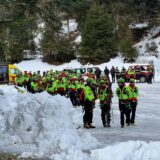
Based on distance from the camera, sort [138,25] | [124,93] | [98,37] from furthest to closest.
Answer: [138,25] < [98,37] < [124,93]

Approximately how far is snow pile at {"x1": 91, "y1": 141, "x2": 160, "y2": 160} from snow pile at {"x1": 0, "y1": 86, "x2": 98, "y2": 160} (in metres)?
0.38

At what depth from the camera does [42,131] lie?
13047 mm

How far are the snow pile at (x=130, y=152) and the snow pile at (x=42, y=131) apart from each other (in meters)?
0.38

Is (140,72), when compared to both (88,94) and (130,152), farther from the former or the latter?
(130,152)

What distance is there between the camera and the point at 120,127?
1748 cm

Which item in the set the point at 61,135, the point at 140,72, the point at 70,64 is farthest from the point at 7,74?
the point at 61,135

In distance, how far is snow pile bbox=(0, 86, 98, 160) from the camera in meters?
11.7

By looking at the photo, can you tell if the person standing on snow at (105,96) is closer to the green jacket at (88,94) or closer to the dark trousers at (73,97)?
the green jacket at (88,94)

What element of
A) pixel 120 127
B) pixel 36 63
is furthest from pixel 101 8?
pixel 120 127

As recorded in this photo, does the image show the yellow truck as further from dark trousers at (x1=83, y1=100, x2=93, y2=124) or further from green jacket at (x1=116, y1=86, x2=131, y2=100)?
green jacket at (x1=116, y1=86, x2=131, y2=100)

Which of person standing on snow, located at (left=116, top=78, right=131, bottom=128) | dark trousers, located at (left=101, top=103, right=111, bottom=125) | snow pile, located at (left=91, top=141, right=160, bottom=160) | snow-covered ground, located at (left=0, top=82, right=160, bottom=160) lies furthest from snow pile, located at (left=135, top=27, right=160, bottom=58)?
snow pile, located at (left=91, top=141, right=160, bottom=160)

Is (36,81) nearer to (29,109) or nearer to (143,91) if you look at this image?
(143,91)

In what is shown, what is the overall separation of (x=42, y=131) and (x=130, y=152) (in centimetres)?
333

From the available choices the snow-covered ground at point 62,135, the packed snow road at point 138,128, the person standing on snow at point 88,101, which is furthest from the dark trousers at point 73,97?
the person standing on snow at point 88,101
